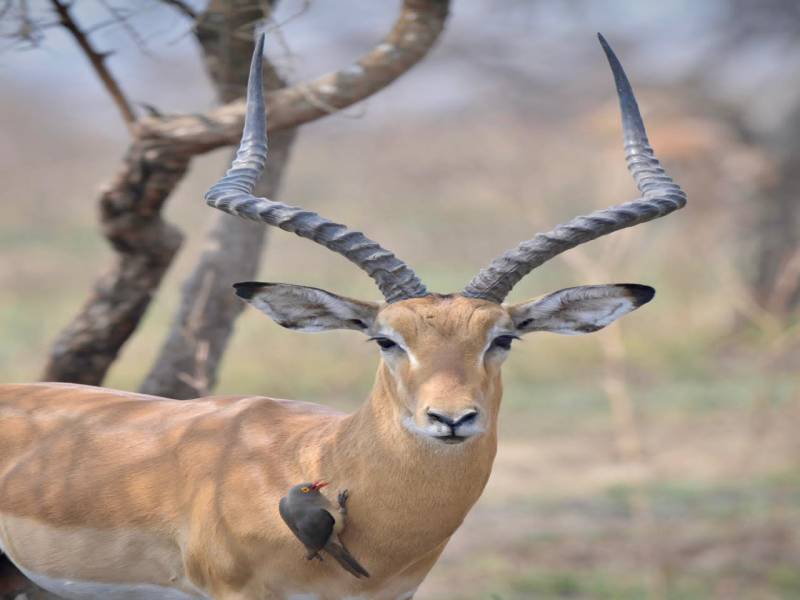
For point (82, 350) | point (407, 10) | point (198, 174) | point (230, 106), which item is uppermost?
point (407, 10)

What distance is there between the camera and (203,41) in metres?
7.41

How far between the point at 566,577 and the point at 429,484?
20.8 feet

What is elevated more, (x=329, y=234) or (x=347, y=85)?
(x=347, y=85)

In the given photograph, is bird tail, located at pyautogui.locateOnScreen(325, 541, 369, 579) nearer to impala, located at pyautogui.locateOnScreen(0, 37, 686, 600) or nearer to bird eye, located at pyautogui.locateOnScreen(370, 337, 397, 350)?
impala, located at pyautogui.locateOnScreen(0, 37, 686, 600)

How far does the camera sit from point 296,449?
4.89 m

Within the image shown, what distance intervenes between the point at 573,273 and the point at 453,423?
54.6ft

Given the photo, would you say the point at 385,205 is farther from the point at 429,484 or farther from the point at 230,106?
the point at 429,484

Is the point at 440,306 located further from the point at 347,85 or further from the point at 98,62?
the point at 98,62

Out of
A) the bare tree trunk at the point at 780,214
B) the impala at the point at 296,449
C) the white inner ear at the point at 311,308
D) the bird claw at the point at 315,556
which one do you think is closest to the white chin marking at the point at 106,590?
the impala at the point at 296,449

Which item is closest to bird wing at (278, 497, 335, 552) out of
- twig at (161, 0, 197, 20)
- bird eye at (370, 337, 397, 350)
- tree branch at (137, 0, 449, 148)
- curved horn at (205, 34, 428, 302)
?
bird eye at (370, 337, 397, 350)

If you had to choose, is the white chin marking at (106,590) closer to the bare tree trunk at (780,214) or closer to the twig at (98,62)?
the twig at (98,62)

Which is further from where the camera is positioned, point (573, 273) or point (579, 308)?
point (573, 273)

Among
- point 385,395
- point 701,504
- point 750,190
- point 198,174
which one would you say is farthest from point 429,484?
point 198,174

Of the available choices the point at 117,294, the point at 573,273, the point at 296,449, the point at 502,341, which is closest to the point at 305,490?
the point at 296,449
